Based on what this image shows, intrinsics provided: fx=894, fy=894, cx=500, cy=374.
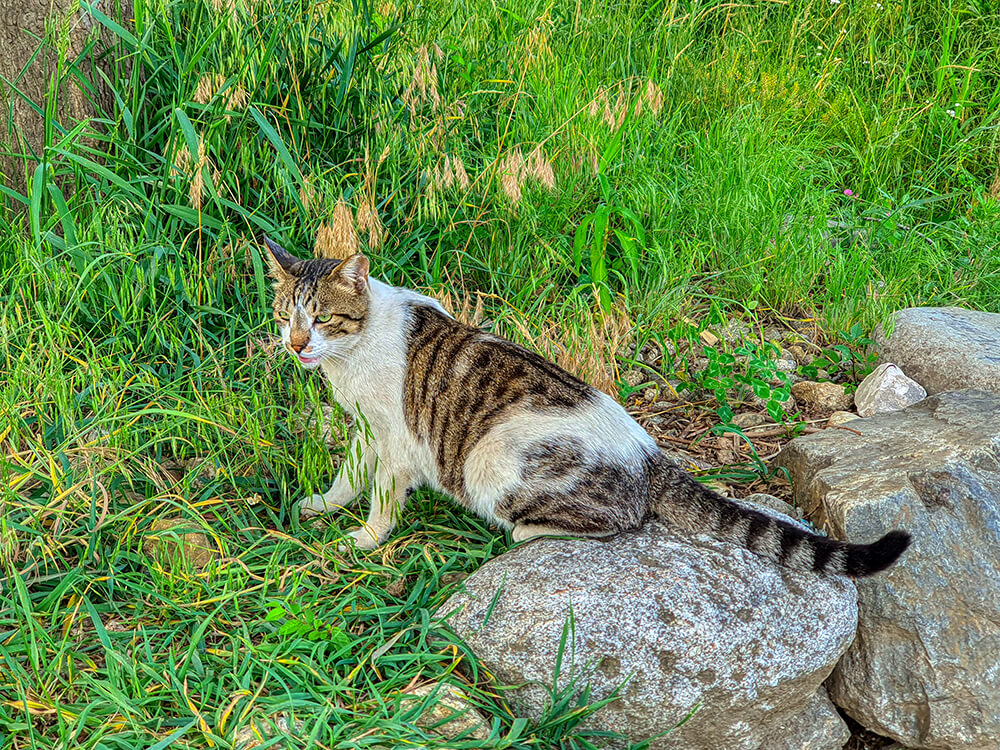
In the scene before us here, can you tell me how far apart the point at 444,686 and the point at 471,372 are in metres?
1.00

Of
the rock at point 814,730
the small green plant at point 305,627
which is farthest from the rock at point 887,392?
the small green plant at point 305,627

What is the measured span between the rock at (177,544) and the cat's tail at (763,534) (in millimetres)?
1415

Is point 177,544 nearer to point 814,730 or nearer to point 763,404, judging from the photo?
point 814,730

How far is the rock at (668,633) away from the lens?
2.44 meters

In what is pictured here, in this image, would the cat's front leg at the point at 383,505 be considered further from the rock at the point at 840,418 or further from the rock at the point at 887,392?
the rock at the point at 887,392

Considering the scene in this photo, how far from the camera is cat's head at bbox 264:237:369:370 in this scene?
2.86 meters

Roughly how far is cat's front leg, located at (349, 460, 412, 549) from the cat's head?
1.39 feet

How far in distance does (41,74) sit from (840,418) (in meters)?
3.31

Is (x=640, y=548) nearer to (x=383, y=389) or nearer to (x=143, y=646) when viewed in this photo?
(x=383, y=389)

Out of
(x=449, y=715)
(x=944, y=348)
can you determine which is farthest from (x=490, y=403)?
(x=944, y=348)

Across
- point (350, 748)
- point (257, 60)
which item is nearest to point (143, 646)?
point (350, 748)

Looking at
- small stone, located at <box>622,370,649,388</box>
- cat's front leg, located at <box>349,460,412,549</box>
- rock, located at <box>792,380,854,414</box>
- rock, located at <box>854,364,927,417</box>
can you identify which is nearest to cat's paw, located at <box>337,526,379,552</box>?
cat's front leg, located at <box>349,460,412,549</box>

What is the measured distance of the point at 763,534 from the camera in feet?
8.59

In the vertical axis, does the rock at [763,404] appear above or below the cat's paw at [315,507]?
below
